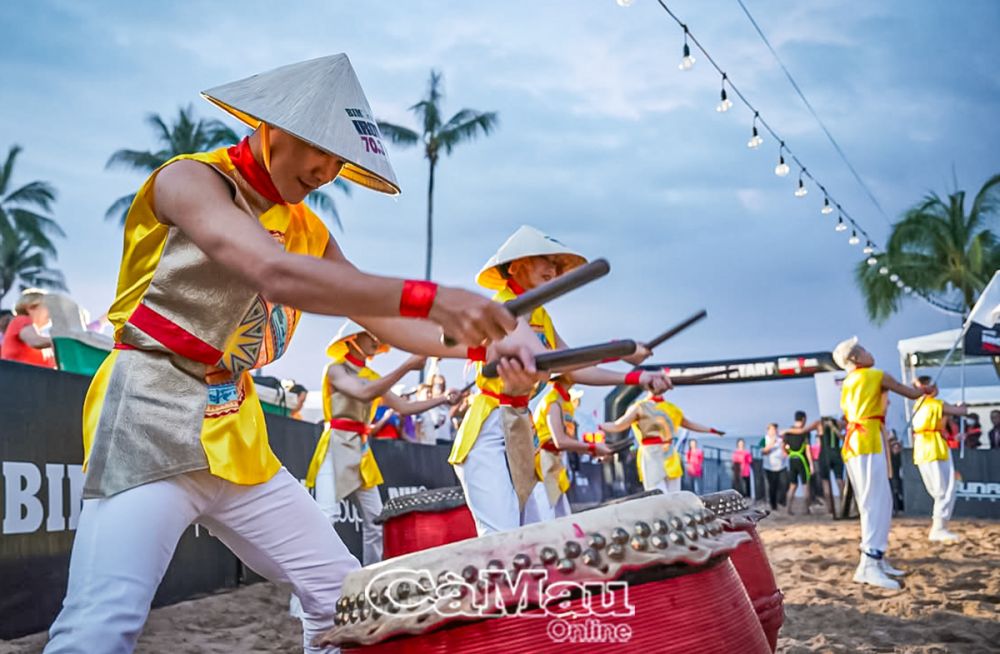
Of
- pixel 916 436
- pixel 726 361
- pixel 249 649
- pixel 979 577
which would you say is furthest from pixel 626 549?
pixel 726 361

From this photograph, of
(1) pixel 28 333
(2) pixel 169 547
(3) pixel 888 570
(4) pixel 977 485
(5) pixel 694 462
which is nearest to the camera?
(2) pixel 169 547

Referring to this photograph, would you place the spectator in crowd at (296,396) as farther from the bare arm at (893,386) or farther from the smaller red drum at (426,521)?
the bare arm at (893,386)

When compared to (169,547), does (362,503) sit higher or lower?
lower

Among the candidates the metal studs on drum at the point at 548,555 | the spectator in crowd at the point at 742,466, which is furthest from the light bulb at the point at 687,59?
the spectator in crowd at the point at 742,466

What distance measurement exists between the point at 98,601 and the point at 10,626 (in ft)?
10.9

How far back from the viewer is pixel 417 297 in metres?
1.86

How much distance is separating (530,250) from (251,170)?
2581 mm

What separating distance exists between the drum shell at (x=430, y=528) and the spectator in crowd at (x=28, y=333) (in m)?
3.14

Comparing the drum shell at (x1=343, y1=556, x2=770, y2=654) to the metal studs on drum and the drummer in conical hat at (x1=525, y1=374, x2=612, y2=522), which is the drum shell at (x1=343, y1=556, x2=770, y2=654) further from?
the drummer in conical hat at (x1=525, y1=374, x2=612, y2=522)

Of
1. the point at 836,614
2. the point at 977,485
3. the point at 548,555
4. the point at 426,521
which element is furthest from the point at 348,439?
the point at 977,485

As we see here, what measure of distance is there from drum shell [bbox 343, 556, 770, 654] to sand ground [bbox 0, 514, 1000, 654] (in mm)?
3384

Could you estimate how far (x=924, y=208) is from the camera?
29.2 metres

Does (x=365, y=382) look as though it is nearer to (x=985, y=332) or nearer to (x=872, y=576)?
(x=872, y=576)

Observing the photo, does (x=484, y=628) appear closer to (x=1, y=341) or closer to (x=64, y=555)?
(x=64, y=555)
